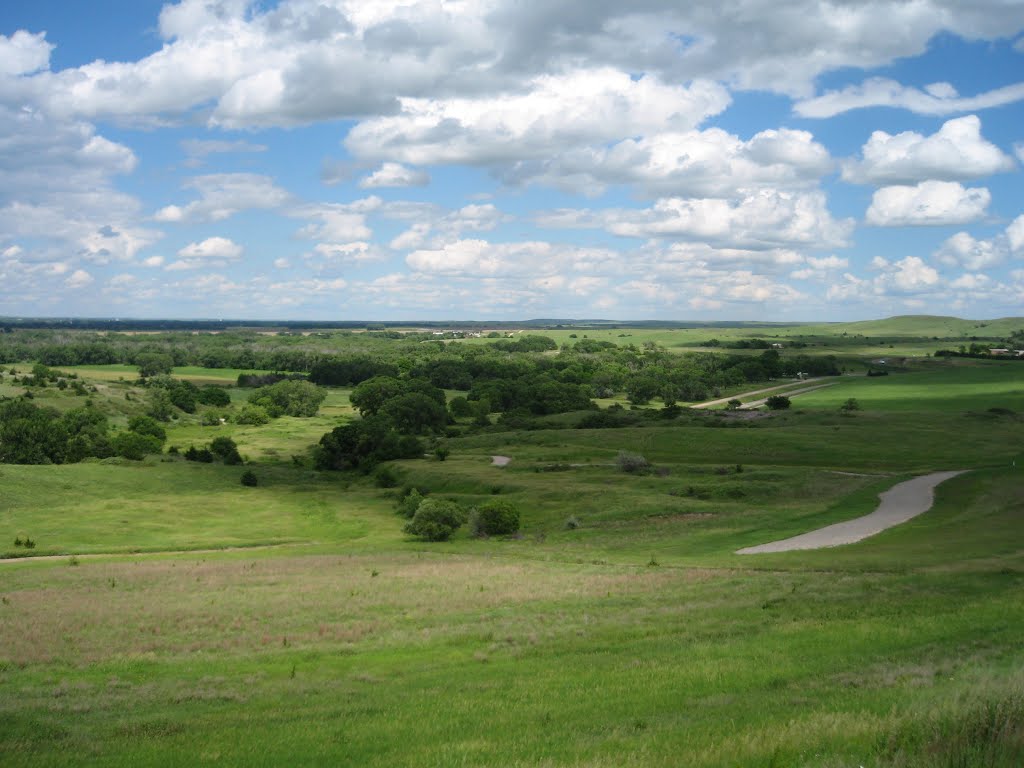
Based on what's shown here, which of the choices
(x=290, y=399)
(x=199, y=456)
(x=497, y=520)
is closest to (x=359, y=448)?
(x=199, y=456)

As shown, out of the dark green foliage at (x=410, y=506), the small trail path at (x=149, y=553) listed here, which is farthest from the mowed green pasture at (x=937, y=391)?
the small trail path at (x=149, y=553)

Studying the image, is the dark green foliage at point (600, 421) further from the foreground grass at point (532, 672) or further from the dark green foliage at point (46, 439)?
the foreground grass at point (532, 672)

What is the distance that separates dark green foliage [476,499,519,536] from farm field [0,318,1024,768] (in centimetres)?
115

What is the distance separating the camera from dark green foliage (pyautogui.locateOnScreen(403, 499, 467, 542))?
5653 cm

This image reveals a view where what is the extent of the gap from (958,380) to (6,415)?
A: 163 metres

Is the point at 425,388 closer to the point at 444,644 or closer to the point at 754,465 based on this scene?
the point at 754,465

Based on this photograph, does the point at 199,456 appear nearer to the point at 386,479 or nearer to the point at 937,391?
the point at 386,479

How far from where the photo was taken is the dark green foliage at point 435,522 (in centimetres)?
5653

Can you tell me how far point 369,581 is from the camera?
35500mm

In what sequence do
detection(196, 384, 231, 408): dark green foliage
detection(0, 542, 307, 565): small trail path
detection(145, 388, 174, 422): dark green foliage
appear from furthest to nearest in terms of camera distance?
detection(196, 384, 231, 408): dark green foliage
detection(145, 388, 174, 422): dark green foliage
detection(0, 542, 307, 565): small trail path

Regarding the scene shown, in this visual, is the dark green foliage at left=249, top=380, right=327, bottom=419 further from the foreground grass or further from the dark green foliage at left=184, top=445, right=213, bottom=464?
the foreground grass

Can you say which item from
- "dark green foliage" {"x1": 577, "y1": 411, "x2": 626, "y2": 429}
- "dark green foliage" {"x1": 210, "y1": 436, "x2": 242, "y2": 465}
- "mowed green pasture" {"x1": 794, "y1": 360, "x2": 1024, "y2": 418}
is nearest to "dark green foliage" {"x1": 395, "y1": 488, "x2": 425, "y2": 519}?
"dark green foliage" {"x1": 210, "y1": 436, "x2": 242, "y2": 465}

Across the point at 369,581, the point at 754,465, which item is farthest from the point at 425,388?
the point at 369,581

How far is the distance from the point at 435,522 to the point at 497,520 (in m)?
4.23
